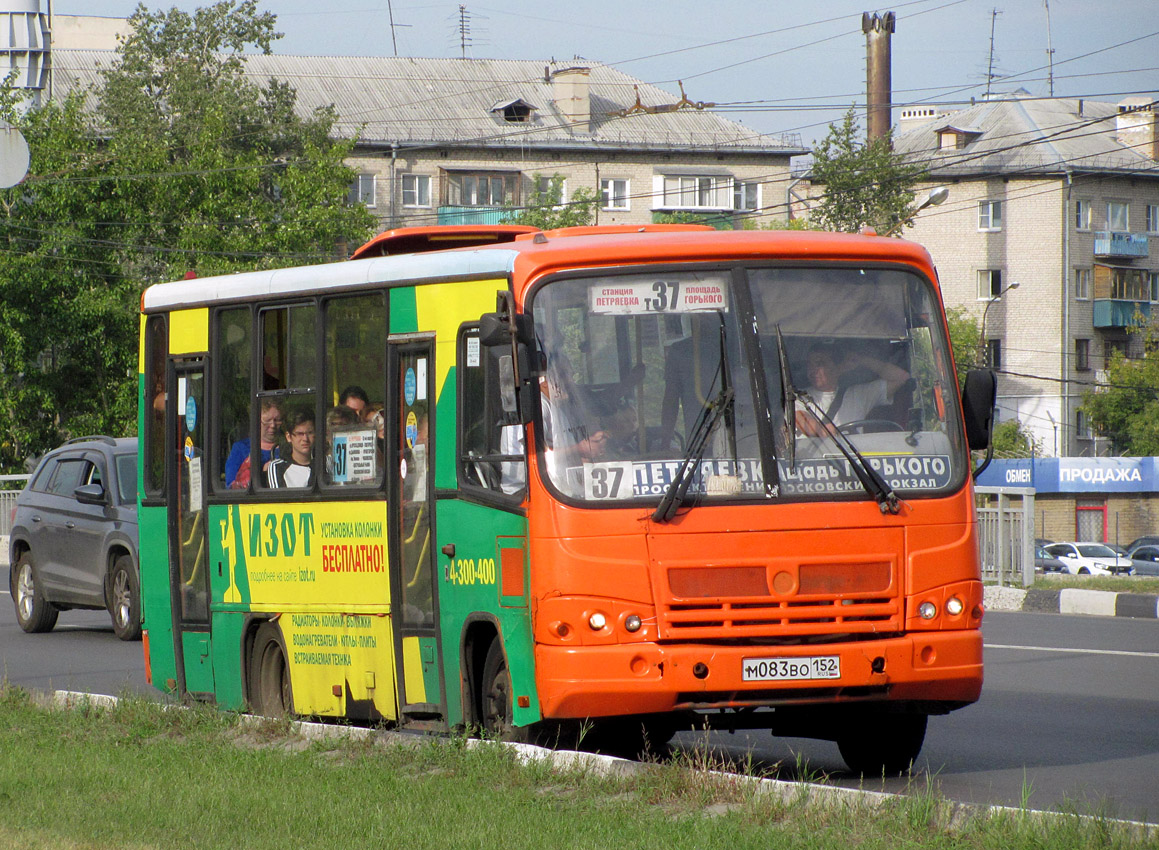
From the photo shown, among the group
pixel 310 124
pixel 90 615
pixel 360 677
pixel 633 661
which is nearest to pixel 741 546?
pixel 633 661

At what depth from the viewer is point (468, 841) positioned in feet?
20.3

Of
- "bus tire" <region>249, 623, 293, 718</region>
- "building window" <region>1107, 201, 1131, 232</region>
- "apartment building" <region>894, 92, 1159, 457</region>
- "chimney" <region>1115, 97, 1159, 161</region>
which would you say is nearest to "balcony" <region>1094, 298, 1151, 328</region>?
"apartment building" <region>894, 92, 1159, 457</region>

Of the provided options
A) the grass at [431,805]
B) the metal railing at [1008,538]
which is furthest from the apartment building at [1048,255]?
the grass at [431,805]

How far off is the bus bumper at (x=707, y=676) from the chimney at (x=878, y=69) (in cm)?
6396

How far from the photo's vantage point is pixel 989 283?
252 ft

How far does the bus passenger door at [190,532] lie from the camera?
1083cm

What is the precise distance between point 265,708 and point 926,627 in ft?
13.9

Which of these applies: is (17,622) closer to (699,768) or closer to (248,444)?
(248,444)

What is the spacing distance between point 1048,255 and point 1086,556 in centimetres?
3108

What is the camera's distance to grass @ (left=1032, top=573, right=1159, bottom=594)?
66.8 ft

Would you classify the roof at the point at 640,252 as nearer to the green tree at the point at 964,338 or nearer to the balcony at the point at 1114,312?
the green tree at the point at 964,338

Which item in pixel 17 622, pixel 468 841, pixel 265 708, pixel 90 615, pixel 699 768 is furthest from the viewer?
pixel 90 615

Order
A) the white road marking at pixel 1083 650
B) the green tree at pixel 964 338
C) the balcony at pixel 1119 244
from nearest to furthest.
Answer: the white road marking at pixel 1083 650, the green tree at pixel 964 338, the balcony at pixel 1119 244

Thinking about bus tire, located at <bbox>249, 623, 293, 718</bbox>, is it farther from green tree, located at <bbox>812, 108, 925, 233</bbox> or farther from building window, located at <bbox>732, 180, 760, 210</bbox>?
building window, located at <bbox>732, 180, 760, 210</bbox>
